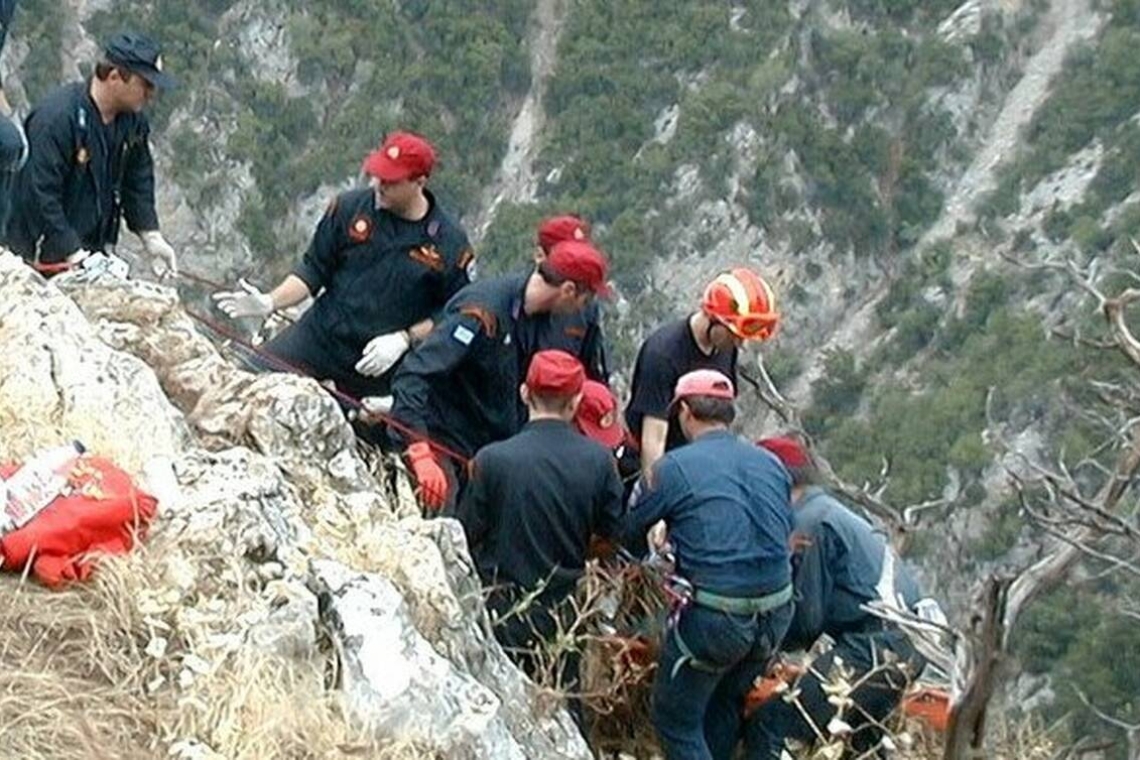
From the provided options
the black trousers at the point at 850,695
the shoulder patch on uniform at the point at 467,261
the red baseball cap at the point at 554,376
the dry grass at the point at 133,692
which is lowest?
the black trousers at the point at 850,695

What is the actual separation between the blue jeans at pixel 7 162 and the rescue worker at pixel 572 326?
2.24 metres

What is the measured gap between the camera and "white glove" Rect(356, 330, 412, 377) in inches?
296

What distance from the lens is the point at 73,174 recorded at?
7730 mm

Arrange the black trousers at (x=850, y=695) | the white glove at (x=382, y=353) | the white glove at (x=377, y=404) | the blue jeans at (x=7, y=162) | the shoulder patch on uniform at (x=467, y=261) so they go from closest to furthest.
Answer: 1. the black trousers at (x=850, y=695)
2. the white glove at (x=377, y=404)
3. the blue jeans at (x=7, y=162)
4. the white glove at (x=382, y=353)
5. the shoulder patch on uniform at (x=467, y=261)

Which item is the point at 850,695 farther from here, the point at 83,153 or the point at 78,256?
the point at 83,153

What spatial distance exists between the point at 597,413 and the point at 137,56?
249 centimetres

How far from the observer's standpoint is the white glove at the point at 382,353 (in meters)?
7.52

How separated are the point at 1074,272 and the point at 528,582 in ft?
7.89

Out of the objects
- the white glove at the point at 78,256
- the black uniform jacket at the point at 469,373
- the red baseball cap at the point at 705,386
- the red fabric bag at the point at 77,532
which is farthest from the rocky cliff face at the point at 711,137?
the red fabric bag at the point at 77,532

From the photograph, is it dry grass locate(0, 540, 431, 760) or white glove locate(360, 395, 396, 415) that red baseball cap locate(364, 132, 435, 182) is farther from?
dry grass locate(0, 540, 431, 760)

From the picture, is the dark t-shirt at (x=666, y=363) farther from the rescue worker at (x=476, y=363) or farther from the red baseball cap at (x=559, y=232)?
the red baseball cap at (x=559, y=232)

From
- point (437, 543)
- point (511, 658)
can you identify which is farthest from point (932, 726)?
point (437, 543)

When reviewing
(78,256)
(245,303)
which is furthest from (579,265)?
(78,256)

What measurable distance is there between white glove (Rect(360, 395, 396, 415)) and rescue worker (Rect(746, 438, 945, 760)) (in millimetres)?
1726
